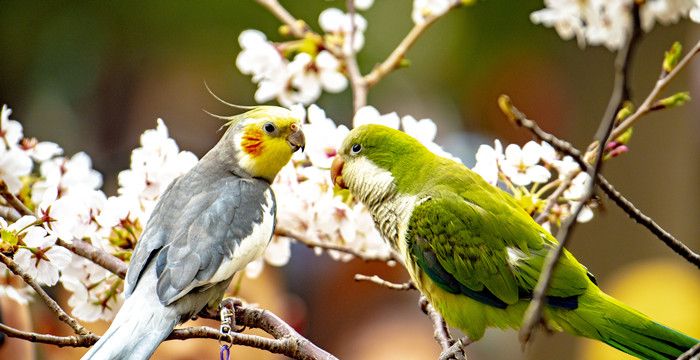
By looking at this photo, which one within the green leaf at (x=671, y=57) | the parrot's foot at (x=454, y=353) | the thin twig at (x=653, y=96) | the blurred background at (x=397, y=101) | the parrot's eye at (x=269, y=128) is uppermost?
the green leaf at (x=671, y=57)

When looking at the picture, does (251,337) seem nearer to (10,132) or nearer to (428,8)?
(10,132)

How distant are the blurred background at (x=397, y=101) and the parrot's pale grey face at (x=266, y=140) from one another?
173 centimetres

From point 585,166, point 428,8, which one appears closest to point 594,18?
point 428,8

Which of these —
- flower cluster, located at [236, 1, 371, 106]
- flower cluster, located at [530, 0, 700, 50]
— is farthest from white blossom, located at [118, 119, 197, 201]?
flower cluster, located at [530, 0, 700, 50]

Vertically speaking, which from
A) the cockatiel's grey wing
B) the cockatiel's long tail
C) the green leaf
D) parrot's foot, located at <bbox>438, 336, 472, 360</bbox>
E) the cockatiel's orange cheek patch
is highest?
the green leaf

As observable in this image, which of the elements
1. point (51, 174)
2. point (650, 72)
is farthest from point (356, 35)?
point (650, 72)

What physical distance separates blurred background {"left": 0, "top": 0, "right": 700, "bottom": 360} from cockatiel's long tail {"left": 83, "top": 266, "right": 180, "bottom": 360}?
6.19 ft

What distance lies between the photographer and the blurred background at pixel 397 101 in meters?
2.92

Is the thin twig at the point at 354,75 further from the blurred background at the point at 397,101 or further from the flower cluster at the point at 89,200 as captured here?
the blurred background at the point at 397,101

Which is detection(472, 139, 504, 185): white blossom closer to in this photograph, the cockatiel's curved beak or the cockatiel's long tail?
the cockatiel's curved beak

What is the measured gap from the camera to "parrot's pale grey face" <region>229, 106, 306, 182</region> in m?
1.18

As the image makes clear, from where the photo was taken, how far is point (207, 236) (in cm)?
105

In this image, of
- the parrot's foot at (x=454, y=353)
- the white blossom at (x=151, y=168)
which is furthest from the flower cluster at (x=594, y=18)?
the white blossom at (x=151, y=168)

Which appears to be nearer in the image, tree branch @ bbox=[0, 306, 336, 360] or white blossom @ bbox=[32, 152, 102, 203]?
tree branch @ bbox=[0, 306, 336, 360]
